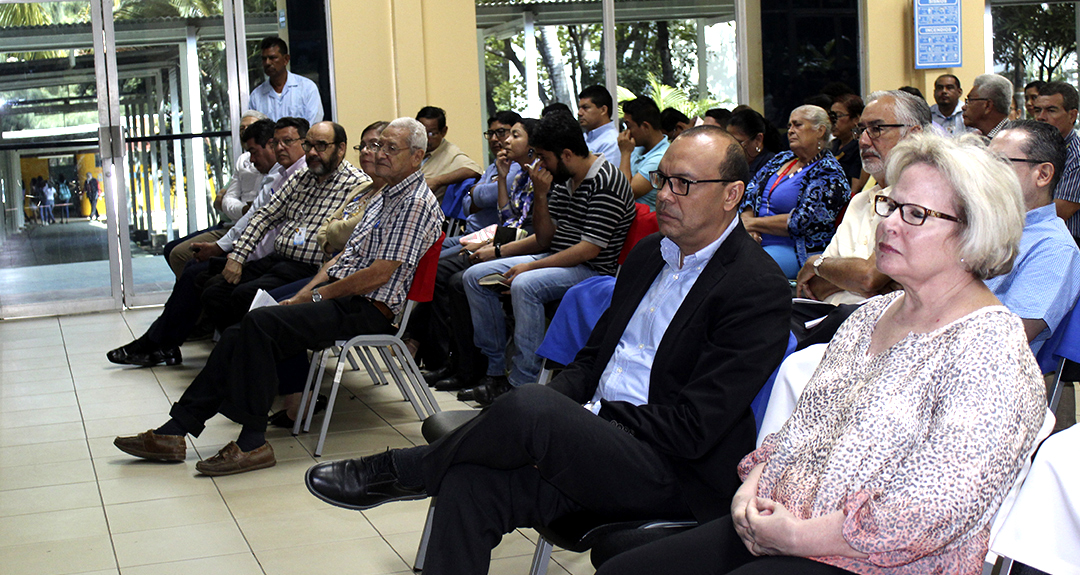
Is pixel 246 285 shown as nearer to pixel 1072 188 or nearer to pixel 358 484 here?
pixel 358 484

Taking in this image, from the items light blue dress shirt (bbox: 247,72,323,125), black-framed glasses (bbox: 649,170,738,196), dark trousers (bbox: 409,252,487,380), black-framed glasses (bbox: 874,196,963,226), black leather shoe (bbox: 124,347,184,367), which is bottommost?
black leather shoe (bbox: 124,347,184,367)

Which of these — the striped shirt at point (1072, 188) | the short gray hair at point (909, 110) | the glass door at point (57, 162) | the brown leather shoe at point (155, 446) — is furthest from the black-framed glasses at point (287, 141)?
the striped shirt at point (1072, 188)

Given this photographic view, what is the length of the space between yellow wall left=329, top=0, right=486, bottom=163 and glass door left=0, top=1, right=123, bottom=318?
6.43ft

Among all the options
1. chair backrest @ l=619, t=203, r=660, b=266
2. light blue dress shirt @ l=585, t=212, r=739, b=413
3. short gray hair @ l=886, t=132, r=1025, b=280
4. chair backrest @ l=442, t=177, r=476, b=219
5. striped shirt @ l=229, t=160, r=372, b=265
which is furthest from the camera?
chair backrest @ l=442, t=177, r=476, b=219

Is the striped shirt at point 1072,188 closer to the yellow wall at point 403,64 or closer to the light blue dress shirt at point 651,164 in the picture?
the light blue dress shirt at point 651,164

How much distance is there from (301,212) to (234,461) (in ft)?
5.98

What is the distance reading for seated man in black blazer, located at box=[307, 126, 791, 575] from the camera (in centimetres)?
211

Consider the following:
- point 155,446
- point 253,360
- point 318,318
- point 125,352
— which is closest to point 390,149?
point 318,318

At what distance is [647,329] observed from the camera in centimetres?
245

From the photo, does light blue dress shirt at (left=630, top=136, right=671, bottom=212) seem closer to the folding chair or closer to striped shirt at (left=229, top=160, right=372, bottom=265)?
striped shirt at (left=229, top=160, right=372, bottom=265)

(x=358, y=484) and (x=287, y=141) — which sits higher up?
(x=287, y=141)

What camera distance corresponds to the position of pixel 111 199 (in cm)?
828

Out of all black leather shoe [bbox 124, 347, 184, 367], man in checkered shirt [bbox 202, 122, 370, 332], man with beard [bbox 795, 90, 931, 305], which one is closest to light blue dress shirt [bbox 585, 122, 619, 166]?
man in checkered shirt [bbox 202, 122, 370, 332]

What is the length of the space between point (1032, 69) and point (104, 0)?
8.32 meters
